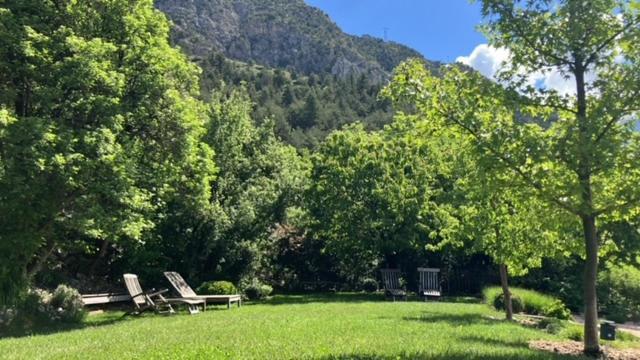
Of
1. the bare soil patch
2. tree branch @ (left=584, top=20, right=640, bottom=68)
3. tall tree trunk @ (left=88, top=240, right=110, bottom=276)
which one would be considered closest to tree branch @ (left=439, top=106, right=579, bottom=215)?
tree branch @ (left=584, top=20, right=640, bottom=68)

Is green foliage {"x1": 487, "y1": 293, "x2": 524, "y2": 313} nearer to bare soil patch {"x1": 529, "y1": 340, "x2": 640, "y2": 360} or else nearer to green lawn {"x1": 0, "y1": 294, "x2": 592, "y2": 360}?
green lawn {"x1": 0, "y1": 294, "x2": 592, "y2": 360}

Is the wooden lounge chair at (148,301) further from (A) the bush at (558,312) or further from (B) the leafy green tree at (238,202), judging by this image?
(A) the bush at (558,312)

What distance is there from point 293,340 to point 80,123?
26.2 ft

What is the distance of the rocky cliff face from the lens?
123 metres

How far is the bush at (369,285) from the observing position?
93.0 ft

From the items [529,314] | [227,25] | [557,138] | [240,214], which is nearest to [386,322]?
[557,138]

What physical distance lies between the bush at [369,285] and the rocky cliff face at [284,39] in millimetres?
90943

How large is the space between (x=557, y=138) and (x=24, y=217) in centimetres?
1128

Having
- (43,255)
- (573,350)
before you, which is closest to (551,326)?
(573,350)

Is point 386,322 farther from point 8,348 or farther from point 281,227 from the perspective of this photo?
point 281,227

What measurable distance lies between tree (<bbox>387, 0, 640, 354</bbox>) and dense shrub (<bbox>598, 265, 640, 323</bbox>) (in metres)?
12.0

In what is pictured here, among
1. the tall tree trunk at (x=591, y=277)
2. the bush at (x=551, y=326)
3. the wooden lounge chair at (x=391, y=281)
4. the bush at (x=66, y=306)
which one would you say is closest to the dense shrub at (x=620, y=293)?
the bush at (x=551, y=326)

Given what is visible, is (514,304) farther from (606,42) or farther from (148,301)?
(606,42)

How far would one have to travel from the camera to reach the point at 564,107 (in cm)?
879
